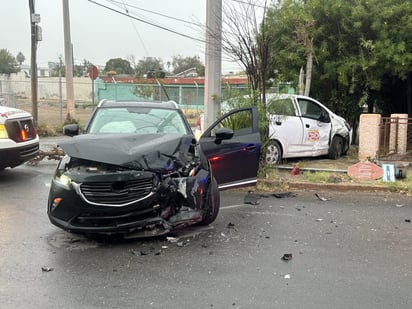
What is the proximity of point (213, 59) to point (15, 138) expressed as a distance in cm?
432

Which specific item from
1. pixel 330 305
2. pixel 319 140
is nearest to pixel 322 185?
pixel 319 140

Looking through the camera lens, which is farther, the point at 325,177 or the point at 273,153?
the point at 273,153

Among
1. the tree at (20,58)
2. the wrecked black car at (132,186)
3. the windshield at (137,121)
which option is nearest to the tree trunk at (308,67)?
the windshield at (137,121)

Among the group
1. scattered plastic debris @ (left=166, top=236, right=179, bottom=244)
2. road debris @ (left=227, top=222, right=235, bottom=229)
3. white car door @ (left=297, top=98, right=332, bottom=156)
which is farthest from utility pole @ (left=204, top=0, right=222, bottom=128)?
scattered plastic debris @ (left=166, top=236, right=179, bottom=244)

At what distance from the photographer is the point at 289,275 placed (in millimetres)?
4305

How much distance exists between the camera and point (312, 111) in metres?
10.9

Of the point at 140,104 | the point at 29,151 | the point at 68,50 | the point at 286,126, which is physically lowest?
the point at 29,151

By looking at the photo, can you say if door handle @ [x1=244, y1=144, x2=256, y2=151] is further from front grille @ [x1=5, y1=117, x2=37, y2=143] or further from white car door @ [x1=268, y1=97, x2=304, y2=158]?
front grille @ [x1=5, y1=117, x2=37, y2=143]

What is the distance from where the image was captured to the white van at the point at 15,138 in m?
8.41

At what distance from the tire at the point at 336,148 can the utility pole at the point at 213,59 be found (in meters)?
3.43

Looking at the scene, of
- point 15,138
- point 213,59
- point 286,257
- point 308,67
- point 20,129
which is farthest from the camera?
point 308,67

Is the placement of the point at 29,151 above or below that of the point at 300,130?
below

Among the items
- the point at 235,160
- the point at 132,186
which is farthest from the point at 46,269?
the point at 235,160

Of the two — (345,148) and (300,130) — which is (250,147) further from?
(345,148)
